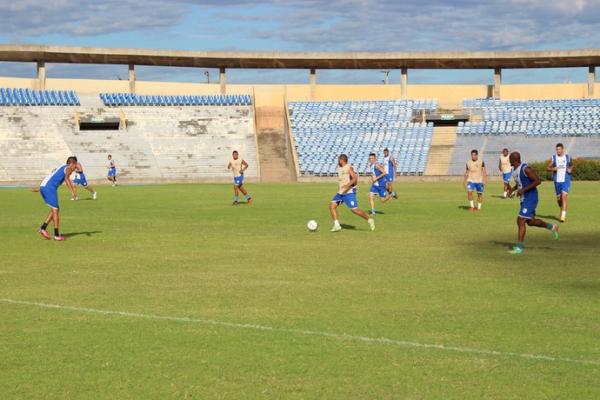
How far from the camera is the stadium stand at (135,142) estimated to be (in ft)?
201

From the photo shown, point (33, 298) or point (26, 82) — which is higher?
point (26, 82)

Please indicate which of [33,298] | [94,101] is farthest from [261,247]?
[94,101]

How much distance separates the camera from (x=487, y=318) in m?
10.8

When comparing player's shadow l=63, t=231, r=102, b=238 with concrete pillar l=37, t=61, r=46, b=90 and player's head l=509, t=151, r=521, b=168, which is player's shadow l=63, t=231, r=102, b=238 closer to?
Answer: player's head l=509, t=151, r=521, b=168

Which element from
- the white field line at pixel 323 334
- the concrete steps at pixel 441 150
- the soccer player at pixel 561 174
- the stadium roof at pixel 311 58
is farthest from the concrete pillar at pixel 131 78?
the white field line at pixel 323 334

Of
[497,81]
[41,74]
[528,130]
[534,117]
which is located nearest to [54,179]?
[528,130]

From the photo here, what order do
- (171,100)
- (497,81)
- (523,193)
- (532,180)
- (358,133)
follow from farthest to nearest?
(497,81)
(171,100)
(358,133)
(523,193)
(532,180)

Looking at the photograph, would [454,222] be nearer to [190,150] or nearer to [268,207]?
[268,207]

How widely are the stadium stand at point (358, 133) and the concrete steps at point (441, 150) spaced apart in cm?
42

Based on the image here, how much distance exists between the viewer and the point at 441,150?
213 feet

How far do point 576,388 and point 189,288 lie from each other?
679 centimetres

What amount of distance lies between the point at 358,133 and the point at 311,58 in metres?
7.66

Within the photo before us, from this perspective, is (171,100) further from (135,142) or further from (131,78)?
(135,142)

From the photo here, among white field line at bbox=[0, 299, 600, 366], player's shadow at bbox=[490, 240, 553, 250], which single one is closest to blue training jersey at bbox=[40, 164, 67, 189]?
white field line at bbox=[0, 299, 600, 366]
